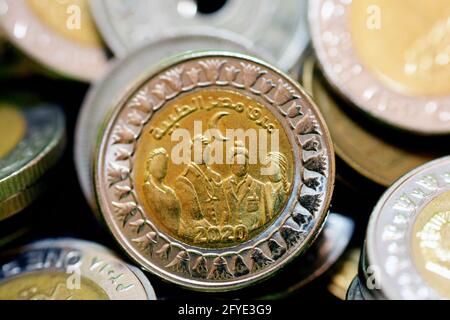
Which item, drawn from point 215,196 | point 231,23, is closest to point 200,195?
point 215,196

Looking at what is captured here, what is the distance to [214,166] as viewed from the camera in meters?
1.03

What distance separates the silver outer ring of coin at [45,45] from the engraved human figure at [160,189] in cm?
45

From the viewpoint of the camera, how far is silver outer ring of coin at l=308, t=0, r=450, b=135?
114cm

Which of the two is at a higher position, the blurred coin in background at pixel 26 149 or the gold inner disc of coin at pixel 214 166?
the gold inner disc of coin at pixel 214 166

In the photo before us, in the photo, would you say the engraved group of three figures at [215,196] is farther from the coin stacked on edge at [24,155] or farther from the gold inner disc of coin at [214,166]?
the coin stacked on edge at [24,155]

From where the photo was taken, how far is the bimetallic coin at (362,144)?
120 centimetres

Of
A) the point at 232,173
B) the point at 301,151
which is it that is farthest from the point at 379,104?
the point at 232,173

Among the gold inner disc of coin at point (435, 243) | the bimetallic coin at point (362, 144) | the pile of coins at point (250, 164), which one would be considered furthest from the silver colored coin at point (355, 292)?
the bimetallic coin at point (362, 144)

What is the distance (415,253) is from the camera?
3.20 ft

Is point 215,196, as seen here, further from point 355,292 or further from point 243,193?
point 355,292

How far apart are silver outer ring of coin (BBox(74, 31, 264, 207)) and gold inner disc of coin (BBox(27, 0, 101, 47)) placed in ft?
0.56

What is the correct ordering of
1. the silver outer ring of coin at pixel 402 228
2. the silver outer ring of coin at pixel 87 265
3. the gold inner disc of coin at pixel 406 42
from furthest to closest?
the gold inner disc of coin at pixel 406 42
the silver outer ring of coin at pixel 87 265
the silver outer ring of coin at pixel 402 228

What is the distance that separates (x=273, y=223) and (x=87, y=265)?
397 millimetres
